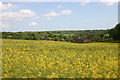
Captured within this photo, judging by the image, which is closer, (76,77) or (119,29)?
(76,77)

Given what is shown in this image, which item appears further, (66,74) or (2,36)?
(2,36)

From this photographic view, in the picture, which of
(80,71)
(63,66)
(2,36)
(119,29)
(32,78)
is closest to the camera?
(32,78)

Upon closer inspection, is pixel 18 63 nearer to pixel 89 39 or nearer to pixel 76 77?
pixel 76 77

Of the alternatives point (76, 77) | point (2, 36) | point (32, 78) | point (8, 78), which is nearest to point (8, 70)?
point (8, 78)

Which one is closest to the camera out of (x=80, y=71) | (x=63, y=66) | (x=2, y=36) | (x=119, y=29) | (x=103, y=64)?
(x=80, y=71)

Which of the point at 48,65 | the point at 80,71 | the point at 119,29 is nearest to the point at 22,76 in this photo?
the point at 48,65

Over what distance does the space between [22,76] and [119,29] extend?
110ft

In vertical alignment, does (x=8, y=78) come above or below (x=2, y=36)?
below

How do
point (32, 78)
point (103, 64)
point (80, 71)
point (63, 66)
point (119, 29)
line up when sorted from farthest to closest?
point (119, 29) < point (103, 64) < point (63, 66) < point (80, 71) < point (32, 78)

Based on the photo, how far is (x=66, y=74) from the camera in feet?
32.9

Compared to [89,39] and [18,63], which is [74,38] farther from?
[18,63]

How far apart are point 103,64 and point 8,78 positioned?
6.34 meters

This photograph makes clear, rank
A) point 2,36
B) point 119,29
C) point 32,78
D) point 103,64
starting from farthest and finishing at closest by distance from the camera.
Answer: point 119,29
point 2,36
point 103,64
point 32,78

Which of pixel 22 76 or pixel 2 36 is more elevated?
pixel 2 36
